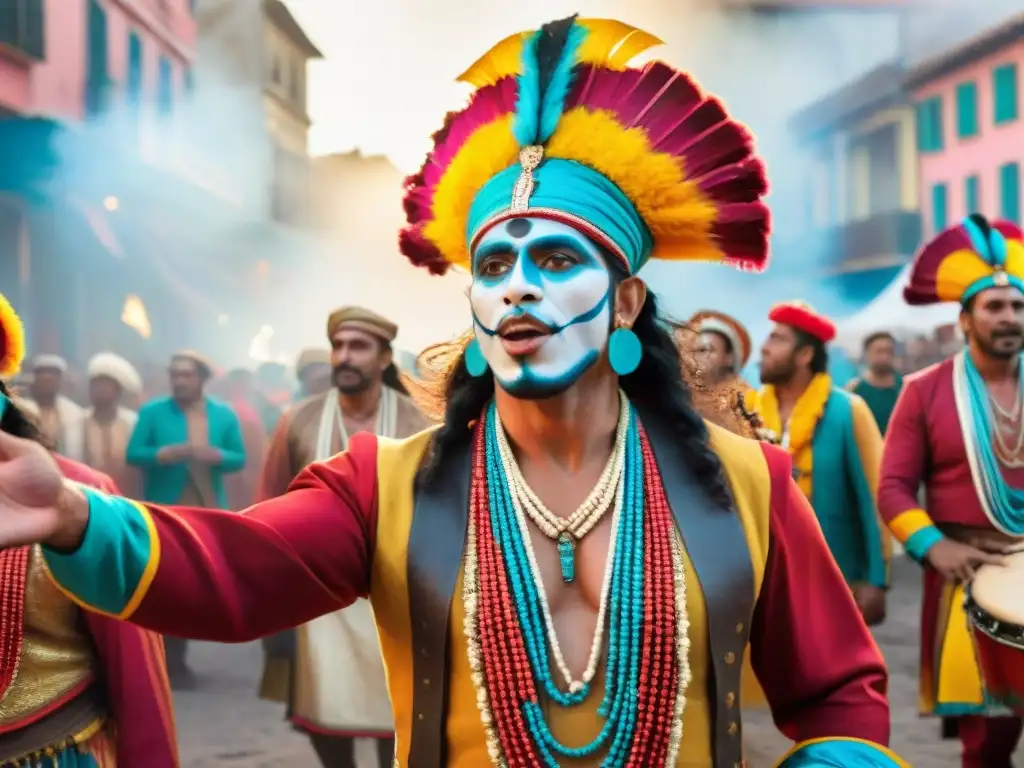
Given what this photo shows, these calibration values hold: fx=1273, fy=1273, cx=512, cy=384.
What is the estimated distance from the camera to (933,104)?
64.6 ft

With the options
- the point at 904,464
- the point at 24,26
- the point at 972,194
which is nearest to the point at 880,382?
the point at 904,464

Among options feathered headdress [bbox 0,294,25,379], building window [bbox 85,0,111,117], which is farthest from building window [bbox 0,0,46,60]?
feathered headdress [bbox 0,294,25,379]

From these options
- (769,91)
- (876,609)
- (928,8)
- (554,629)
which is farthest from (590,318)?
(928,8)

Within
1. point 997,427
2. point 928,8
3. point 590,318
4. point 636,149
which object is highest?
point 928,8

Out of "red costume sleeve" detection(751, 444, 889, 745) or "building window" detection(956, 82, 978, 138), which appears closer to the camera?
"red costume sleeve" detection(751, 444, 889, 745)

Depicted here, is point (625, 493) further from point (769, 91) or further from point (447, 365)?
point (769, 91)

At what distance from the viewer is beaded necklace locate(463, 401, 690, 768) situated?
7.45 ft

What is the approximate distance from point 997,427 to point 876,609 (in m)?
1.30

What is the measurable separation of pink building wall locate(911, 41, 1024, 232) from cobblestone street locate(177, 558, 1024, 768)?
11125mm

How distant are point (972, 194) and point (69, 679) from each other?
1801 cm

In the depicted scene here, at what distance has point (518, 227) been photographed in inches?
95.5

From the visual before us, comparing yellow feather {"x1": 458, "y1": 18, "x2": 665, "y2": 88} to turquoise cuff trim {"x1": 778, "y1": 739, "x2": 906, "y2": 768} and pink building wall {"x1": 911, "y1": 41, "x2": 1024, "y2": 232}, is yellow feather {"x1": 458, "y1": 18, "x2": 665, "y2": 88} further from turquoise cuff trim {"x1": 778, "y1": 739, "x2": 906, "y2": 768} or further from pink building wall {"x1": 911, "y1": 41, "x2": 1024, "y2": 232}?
pink building wall {"x1": 911, "y1": 41, "x2": 1024, "y2": 232}

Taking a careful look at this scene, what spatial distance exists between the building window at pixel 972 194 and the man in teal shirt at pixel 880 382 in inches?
356

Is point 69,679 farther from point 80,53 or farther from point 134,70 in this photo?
point 134,70
